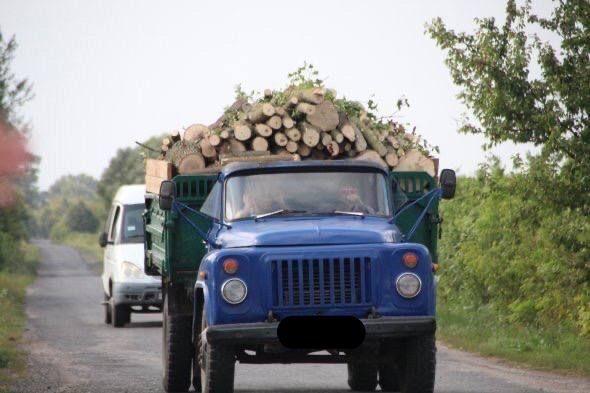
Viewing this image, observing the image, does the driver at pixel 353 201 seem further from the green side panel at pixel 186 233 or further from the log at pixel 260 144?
the log at pixel 260 144

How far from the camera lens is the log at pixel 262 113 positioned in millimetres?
14883

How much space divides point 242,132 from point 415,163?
172 centimetres

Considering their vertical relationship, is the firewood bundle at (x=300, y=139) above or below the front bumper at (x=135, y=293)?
above

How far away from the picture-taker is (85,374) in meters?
16.7

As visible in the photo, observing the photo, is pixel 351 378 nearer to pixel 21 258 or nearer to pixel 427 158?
pixel 427 158

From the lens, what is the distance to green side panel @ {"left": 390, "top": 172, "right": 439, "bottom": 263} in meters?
13.5

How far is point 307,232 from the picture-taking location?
12344 millimetres

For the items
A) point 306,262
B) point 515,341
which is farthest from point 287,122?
point 515,341

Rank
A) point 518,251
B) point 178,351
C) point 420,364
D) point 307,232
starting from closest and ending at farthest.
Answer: point 307,232 < point 420,364 < point 178,351 < point 518,251

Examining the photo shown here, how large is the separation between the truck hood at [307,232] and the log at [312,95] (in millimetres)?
2336

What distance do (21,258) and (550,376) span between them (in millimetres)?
46553

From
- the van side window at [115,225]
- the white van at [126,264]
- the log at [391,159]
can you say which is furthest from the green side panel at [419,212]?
the van side window at [115,225]

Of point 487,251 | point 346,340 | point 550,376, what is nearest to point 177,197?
point 346,340

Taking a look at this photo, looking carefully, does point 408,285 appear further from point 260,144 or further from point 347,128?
point 260,144
